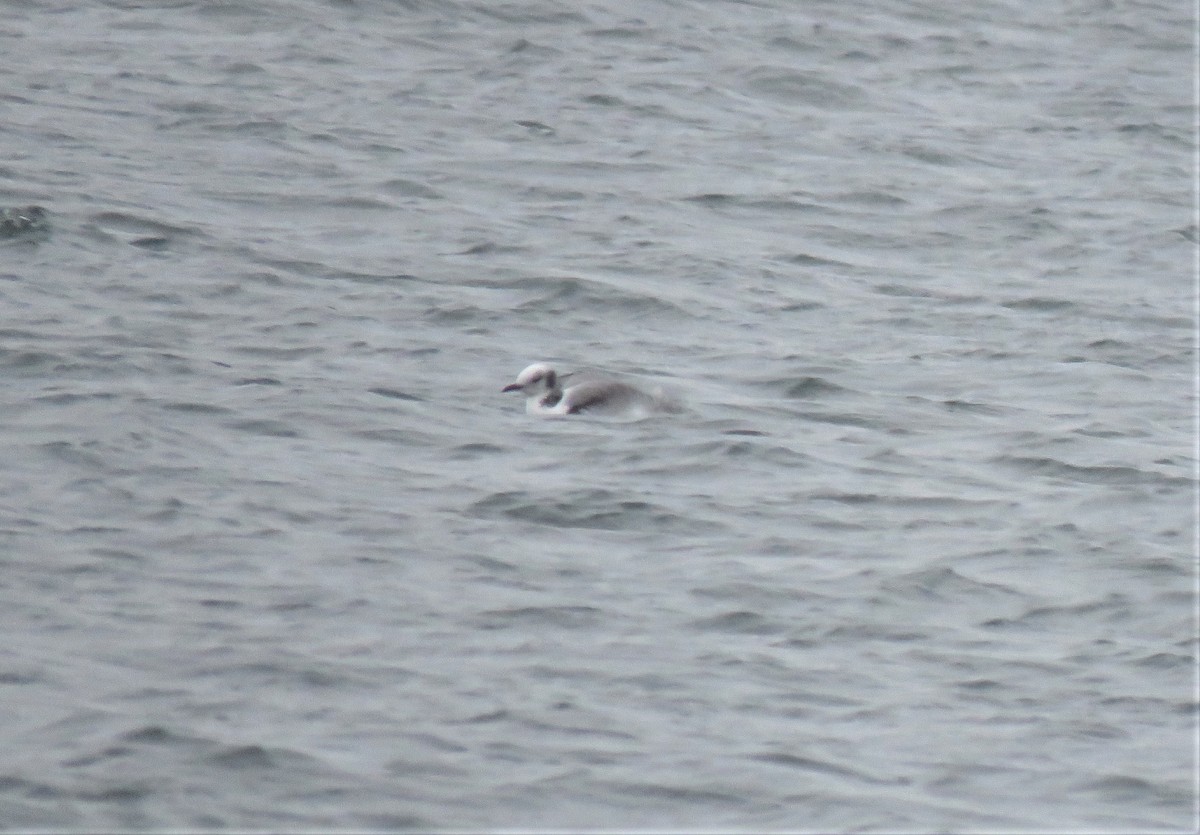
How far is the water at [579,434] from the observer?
768 centimetres

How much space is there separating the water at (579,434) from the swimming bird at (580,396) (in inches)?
4.0

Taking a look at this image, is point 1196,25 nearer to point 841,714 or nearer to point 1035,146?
point 1035,146

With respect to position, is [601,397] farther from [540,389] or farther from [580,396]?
[540,389]

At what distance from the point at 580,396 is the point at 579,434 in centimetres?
22

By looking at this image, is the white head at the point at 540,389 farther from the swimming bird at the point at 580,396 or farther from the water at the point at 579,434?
the water at the point at 579,434

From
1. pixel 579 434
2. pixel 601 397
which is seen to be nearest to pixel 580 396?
pixel 601 397

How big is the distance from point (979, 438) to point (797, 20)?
38.1 ft

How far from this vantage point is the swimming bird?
11.6 m

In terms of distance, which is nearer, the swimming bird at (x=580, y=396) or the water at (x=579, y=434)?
the water at (x=579, y=434)

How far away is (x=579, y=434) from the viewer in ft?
37.8

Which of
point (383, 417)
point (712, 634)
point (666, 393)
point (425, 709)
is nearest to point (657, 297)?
point (666, 393)

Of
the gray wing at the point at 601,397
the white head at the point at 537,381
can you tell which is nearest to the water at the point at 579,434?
the gray wing at the point at 601,397

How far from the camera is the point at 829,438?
11711 millimetres

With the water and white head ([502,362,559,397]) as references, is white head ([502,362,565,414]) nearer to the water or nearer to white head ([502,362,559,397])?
white head ([502,362,559,397])
